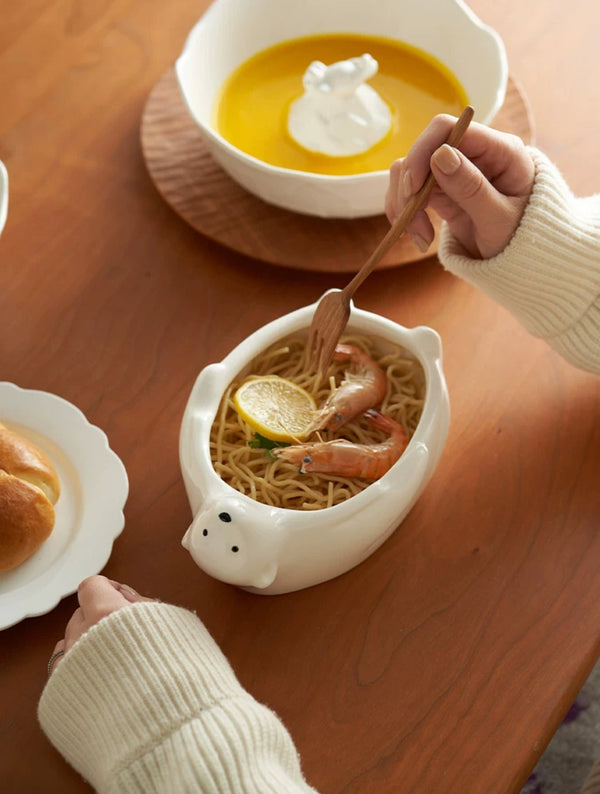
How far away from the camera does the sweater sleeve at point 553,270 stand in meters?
0.96

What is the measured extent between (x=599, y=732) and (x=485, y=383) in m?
0.68

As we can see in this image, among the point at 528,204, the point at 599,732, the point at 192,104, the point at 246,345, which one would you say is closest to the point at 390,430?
the point at 246,345

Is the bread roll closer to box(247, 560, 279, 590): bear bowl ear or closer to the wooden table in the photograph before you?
the wooden table

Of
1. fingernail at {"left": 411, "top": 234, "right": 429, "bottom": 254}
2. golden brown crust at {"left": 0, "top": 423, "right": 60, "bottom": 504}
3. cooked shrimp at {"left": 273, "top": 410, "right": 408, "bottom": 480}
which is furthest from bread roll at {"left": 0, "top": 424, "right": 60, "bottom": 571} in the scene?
fingernail at {"left": 411, "top": 234, "right": 429, "bottom": 254}

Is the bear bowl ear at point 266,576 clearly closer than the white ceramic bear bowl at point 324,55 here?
Yes

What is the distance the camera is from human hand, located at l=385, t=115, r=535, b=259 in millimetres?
922

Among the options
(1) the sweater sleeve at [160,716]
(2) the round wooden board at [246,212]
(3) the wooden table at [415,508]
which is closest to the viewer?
(1) the sweater sleeve at [160,716]

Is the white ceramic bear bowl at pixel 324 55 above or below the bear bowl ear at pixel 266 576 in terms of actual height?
above

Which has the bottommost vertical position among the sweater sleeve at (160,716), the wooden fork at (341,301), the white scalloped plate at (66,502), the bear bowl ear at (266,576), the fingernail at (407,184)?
the white scalloped plate at (66,502)

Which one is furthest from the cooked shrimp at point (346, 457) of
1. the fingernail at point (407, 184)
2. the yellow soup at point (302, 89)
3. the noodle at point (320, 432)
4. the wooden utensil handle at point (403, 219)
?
the yellow soup at point (302, 89)

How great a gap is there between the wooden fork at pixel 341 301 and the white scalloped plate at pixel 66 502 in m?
0.24

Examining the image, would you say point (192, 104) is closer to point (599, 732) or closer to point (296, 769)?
point (296, 769)

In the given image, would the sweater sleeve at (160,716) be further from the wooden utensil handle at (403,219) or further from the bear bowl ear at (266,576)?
the wooden utensil handle at (403,219)

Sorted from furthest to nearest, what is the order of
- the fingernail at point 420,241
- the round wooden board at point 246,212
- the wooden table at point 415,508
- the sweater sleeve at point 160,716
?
the round wooden board at point 246,212
the fingernail at point 420,241
the wooden table at point 415,508
the sweater sleeve at point 160,716
